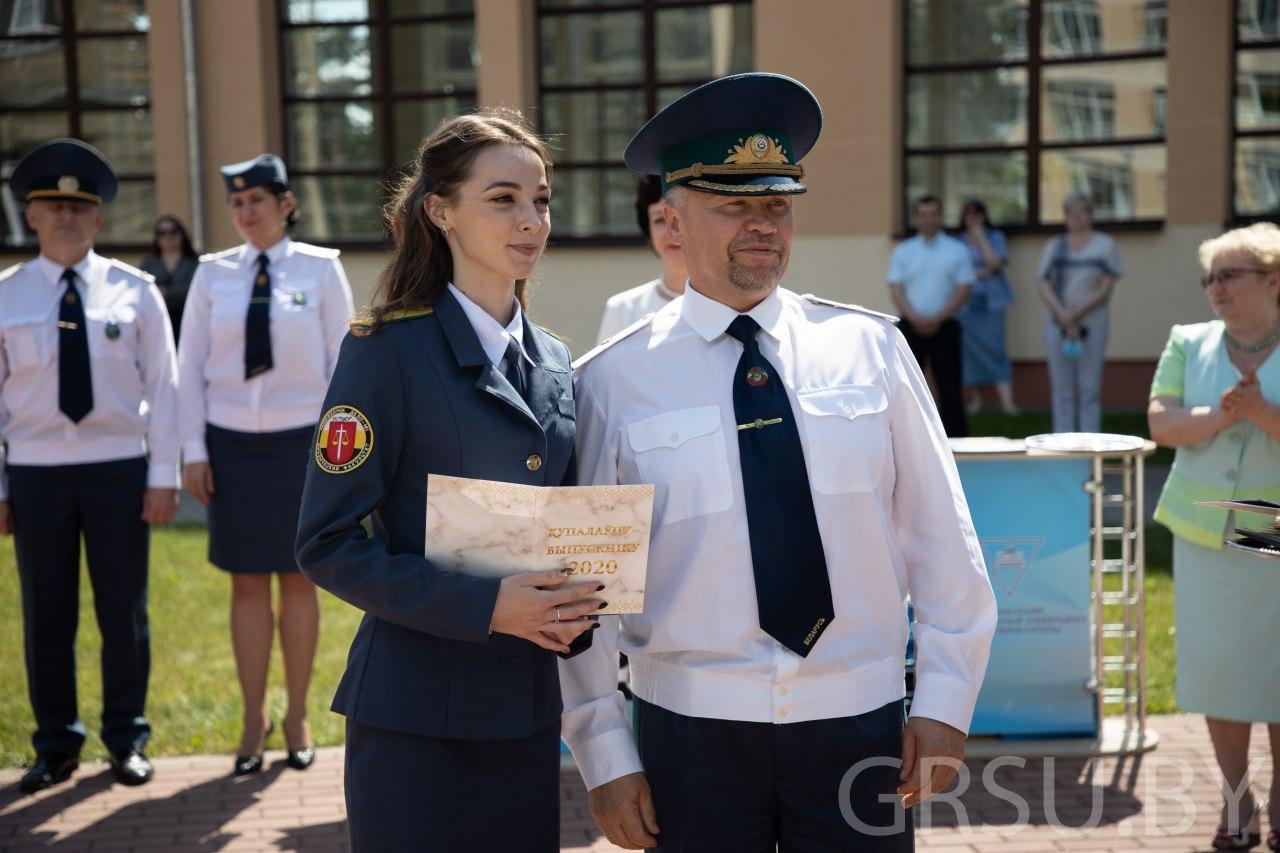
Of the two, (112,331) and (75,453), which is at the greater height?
(112,331)

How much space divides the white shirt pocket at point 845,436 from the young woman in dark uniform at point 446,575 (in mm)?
466

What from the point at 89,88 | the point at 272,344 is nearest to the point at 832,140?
the point at 89,88

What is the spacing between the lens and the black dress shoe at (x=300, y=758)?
566cm

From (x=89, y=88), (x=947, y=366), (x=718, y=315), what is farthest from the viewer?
(x=89, y=88)

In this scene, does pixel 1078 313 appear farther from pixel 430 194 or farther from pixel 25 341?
pixel 430 194

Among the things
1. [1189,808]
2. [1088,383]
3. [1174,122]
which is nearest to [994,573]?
[1189,808]

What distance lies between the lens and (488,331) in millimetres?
2758

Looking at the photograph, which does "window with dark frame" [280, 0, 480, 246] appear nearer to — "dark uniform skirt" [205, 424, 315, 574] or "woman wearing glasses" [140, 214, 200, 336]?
"woman wearing glasses" [140, 214, 200, 336]

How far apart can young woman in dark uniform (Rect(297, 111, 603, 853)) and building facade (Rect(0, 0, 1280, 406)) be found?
11.4 meters

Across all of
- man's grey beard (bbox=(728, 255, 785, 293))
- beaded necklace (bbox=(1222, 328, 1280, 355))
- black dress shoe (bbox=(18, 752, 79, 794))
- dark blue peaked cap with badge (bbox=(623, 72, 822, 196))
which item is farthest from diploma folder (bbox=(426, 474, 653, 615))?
black dress shoe (bbox=(18, 752, 79, 794))

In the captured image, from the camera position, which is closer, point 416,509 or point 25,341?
point 416,509

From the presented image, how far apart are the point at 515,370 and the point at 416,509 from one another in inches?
13.2

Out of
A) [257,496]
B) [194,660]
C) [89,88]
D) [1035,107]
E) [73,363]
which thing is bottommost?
[194,660]

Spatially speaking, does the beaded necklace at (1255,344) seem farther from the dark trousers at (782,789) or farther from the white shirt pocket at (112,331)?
the white shirt pocket at (112,331)
